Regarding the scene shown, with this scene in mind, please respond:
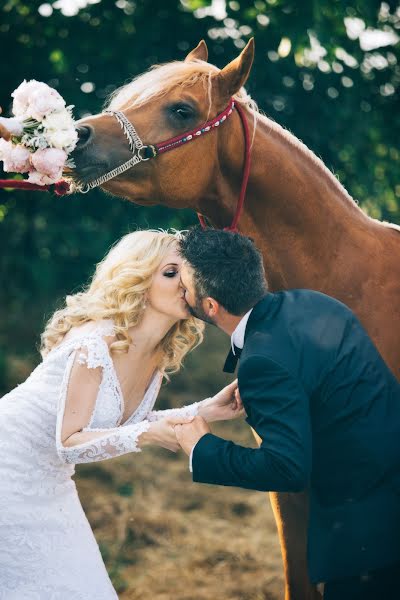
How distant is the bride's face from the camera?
357 centimetres

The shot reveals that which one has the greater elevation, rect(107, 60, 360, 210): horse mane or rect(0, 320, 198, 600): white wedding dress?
rect(107, 60, 360, 210): horse mane

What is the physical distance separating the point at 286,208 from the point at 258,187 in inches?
5.7

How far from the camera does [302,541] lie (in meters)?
3.80

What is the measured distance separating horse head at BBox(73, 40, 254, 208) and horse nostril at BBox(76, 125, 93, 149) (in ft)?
0.08

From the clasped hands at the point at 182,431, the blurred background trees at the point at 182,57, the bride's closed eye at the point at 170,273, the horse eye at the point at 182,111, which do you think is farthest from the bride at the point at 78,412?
the blurred background trees at the point at 182,57

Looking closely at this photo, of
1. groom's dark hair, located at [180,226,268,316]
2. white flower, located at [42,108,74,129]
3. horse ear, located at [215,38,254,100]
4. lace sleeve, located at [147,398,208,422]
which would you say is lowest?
lace sleeve, located at [147,398,208,422]

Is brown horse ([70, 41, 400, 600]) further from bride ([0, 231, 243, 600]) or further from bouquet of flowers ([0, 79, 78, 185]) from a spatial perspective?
bride ([0, 231, 243, 600])

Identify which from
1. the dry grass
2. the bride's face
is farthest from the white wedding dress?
the dry grass

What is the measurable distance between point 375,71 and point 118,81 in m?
2.03

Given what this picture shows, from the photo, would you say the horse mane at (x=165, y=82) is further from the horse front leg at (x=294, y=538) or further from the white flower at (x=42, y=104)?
the horse front leg at (x=294, y=538)

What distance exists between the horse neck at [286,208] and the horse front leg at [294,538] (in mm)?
805

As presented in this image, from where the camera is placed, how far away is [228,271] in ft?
9.51

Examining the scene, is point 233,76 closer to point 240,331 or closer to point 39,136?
point 39,136

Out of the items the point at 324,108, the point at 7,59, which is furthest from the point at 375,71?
the point at 7,59
